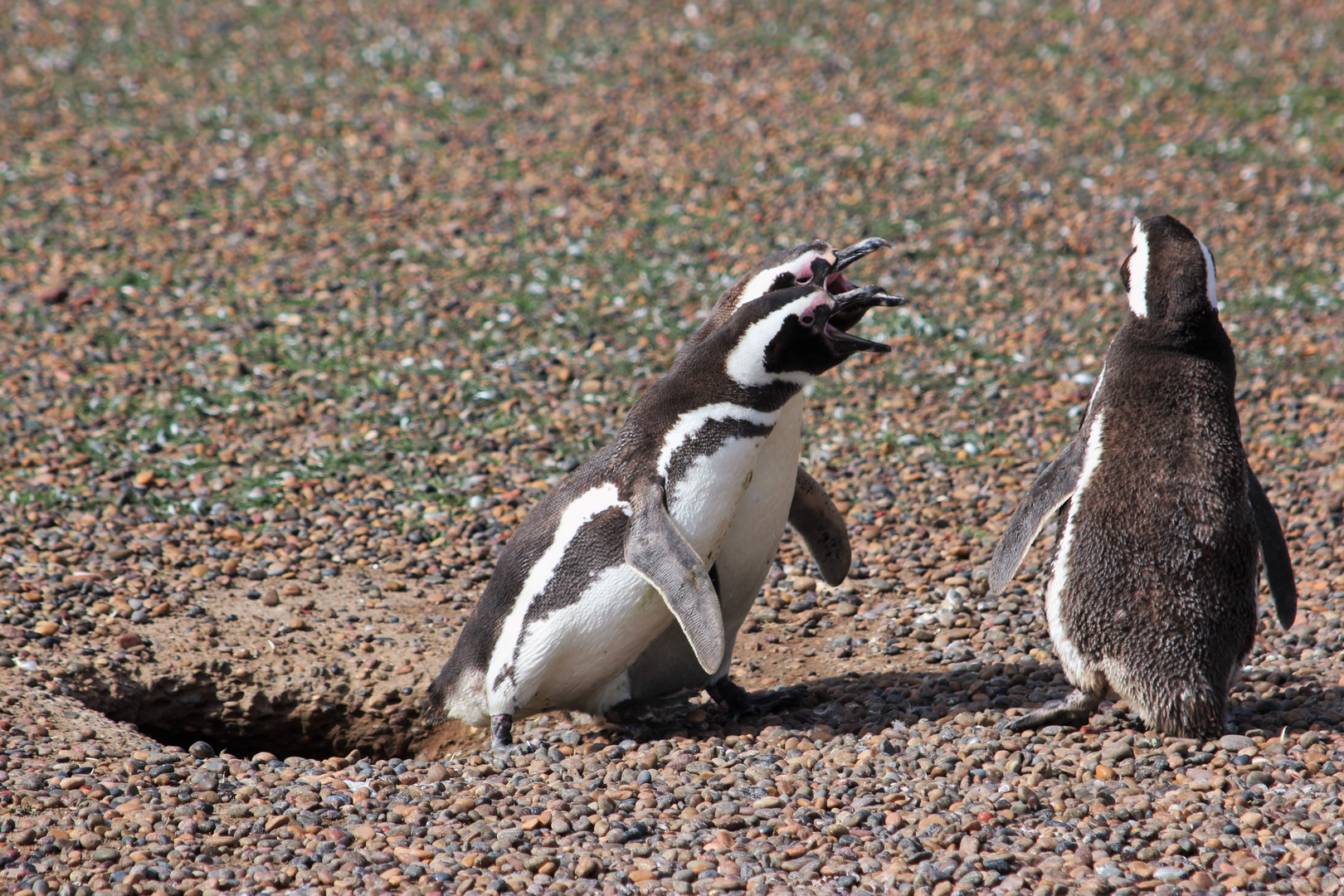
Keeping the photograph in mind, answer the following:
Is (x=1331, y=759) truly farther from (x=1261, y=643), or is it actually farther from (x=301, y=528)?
(x=301, y=528)

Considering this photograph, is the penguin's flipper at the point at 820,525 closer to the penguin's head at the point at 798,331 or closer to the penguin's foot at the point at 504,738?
the penguin's head at the point at 798,331

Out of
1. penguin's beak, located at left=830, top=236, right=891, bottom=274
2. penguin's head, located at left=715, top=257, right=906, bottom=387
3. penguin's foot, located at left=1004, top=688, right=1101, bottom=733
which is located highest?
penguin's beak, located at left=830, top=236, right=891, bottom=274

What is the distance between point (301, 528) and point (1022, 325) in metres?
4.10

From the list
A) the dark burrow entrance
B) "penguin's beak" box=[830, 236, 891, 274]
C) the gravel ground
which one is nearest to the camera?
the gravel ground

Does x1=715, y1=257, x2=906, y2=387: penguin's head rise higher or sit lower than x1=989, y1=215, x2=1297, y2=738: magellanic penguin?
higher

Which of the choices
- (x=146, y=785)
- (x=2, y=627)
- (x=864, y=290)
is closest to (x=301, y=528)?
(x=2, y=627)

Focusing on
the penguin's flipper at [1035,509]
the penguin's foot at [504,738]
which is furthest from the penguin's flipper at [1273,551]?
the penguin's foot at [504,738]

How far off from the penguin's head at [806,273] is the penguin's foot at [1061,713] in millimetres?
1264

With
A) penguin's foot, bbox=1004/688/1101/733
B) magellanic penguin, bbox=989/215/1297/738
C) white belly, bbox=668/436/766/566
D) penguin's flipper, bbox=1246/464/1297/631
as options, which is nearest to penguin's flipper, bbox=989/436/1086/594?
magellanic penguin, bbox=989/215/1297/738

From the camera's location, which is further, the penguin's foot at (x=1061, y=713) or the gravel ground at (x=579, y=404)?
the penguin's foot at (x=1061, y=713)

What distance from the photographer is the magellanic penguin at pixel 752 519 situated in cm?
376

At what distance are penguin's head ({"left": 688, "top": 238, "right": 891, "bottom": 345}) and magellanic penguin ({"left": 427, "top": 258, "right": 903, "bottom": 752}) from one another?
0.09ft

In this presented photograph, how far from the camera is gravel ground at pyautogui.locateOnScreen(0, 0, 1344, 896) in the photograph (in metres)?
3.18

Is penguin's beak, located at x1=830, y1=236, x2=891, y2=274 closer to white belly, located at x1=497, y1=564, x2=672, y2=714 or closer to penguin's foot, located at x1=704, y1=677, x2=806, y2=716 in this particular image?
white belly, located at x1=497, y1=564, x2=672, y2=714
